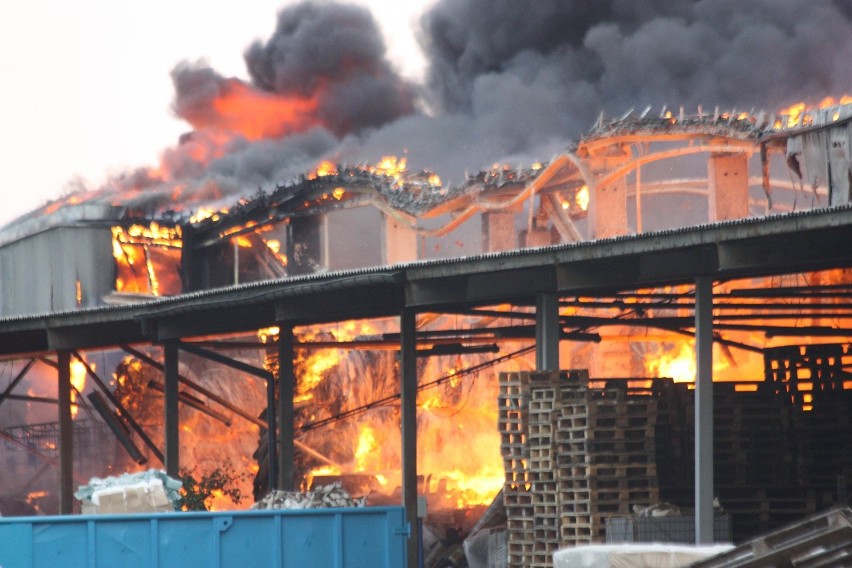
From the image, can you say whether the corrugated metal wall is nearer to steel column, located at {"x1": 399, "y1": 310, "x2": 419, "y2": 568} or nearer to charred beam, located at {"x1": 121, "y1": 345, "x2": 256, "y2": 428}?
charred beam, located at {"x1": 121, "y1": 345, "x2": 256, "y2": 428}

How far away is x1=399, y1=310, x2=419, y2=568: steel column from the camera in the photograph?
1948 cm

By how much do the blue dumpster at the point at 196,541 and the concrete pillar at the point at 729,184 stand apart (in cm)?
1372

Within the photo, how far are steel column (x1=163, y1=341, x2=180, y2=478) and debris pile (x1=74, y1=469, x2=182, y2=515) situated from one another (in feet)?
18.9

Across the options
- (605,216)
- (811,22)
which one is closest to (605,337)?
(605,216)

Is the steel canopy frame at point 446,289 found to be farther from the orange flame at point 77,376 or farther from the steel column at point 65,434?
the orange flame at point 77,376

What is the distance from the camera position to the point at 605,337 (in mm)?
24922

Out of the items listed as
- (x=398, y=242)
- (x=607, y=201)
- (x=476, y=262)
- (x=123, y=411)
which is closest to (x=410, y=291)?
(x=476, y=262)

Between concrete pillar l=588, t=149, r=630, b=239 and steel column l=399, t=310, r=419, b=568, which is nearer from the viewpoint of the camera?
steel column l=399, t=310, r=419, b=568

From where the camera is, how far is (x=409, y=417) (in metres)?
19.8

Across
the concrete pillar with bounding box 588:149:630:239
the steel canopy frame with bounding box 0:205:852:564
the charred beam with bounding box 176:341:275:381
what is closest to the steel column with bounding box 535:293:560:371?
the steel canopy frame with bounding box 0:205:852:564

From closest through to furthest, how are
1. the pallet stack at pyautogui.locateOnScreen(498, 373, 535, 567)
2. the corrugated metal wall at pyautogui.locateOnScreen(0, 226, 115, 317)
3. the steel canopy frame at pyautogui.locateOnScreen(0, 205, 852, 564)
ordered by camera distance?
the steel canopy frame at pyautogui.locateOnScreen(0, 205, 852, 564) < the pallet stack at pyautogui.locateOnScreen(498, 373, 535, 567) < the corrugated metal wall at pyautogui.locateOnScreen(0, 226, 115, 317)

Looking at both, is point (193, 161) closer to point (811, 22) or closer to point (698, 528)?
point (811, 22)

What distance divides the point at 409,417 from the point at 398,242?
16466 millimetres

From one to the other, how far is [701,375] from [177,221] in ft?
84.2
